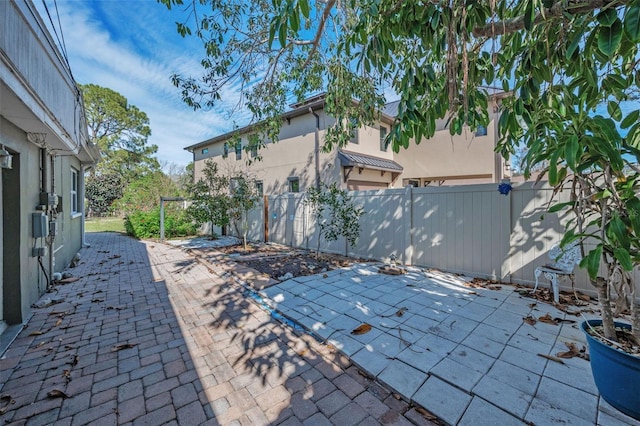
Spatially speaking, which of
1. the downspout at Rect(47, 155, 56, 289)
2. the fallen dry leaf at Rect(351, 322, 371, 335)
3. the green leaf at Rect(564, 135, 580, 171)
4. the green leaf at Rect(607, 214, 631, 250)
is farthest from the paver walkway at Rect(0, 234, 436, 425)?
the green leaf at Rect(564, 135, 580, 171)

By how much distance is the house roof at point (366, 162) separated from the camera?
373 inches

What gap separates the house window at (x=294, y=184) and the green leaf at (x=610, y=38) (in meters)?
10.1

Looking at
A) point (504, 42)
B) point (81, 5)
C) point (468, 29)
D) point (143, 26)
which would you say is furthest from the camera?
point (143, 26)

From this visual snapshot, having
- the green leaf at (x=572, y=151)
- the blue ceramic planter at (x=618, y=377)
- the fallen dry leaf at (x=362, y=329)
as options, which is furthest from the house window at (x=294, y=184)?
the blue ceramic planter at (x=618, y=377)

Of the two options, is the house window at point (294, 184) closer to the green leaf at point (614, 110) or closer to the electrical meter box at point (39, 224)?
the electrical meter box at point (39, 224)

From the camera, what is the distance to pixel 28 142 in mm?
3730

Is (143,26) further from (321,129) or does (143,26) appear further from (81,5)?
(321,129)

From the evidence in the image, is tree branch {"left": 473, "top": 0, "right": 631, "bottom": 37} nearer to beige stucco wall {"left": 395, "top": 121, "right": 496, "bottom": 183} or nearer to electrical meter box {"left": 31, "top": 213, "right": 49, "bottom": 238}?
electrical meter box {"left": 31, "top": 213, "right": 49, "bottom": 238}

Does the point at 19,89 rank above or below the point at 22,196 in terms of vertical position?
above

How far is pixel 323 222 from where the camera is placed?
25.3ft

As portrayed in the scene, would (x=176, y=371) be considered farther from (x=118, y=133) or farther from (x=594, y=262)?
(x=118, y=133)

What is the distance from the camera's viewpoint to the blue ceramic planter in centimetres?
178

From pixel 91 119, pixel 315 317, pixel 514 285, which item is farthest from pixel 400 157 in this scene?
pixel 91 119

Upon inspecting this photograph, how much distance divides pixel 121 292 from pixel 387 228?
5.55 m
